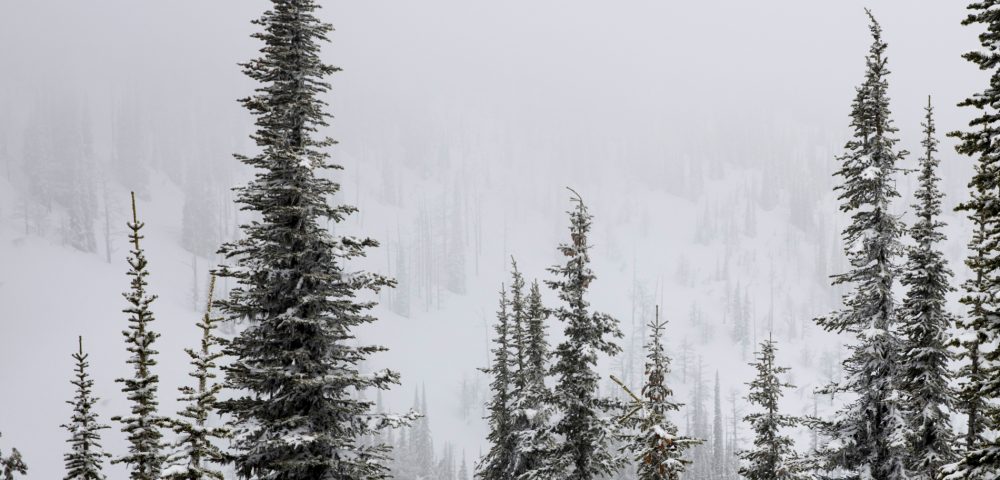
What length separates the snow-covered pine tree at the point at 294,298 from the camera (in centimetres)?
1155

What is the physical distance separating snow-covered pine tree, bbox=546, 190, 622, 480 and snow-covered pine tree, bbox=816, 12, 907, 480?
215 inches

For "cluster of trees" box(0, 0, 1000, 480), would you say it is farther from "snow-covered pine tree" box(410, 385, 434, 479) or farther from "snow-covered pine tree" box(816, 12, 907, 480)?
"snow-covered pine tree" box(410, 385, 434, 479)

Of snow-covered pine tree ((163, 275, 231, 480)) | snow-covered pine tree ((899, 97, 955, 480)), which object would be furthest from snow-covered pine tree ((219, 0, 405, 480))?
snow-covered pine tree ((899, 97, 955, 480))

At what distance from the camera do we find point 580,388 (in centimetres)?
1658

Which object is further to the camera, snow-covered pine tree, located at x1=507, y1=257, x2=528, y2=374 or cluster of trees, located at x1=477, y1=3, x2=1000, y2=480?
snow-covered pine tree, located at x1=507, y1=257, x2=528, y2=374

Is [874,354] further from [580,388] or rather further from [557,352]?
[557,352]

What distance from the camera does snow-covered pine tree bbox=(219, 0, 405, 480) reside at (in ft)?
37.9

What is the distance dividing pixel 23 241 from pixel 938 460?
187846mm

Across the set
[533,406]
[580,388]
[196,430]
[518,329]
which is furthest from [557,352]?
[196,430]

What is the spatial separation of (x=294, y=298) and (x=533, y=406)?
8.92 metres

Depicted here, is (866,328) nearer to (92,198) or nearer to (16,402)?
(16,402)

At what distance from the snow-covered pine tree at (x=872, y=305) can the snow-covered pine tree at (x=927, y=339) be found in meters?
0.57

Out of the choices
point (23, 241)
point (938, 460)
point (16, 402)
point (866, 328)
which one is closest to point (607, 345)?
point (866, 328)

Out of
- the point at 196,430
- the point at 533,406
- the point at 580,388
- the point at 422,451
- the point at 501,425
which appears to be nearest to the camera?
the point at 196,430
